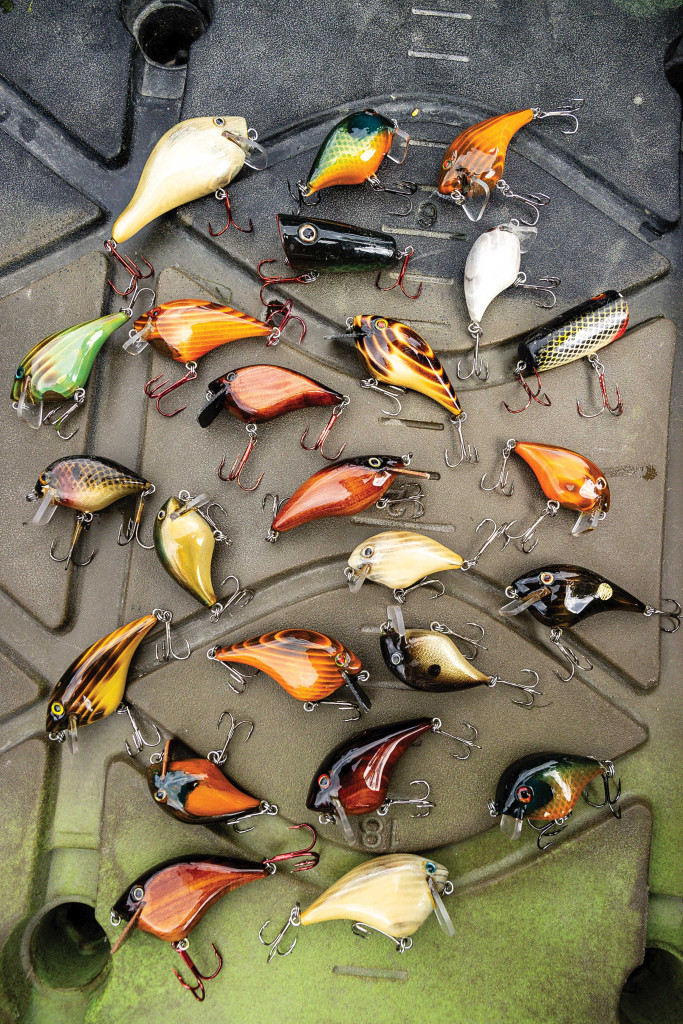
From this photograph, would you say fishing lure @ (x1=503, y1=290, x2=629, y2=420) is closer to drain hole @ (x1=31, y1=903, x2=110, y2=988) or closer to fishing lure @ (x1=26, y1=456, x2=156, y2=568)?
fishing lure @ (x1=26, y1=456, x2=156, y2=568)

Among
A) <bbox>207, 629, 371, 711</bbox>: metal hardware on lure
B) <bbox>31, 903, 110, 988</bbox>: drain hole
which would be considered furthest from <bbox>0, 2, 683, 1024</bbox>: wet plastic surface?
<bbox>207, 629, 371, 711</bbox>: metal hardware on lure

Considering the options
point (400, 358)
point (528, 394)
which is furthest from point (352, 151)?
point (528, 394)

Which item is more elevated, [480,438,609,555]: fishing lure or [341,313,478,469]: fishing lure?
[341,313,478,469]: fishing lure

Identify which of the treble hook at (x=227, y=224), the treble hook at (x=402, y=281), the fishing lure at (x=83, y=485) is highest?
the treble hook at (x=227, y=224)

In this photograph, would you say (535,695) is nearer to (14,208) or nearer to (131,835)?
(131,835)

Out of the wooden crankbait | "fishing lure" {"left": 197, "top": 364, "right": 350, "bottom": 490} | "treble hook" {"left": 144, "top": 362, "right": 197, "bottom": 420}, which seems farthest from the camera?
"treble hook" {"left": 144, "top": 362, "right": 197, "bottom": 420}

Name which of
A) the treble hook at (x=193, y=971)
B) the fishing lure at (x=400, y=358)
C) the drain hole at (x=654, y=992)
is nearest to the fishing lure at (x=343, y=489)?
the fishing lure at (x=400, y=358)

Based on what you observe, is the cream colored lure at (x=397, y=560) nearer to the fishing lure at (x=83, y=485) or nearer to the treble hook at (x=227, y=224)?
the fishing lure at (x=83, y=485)
